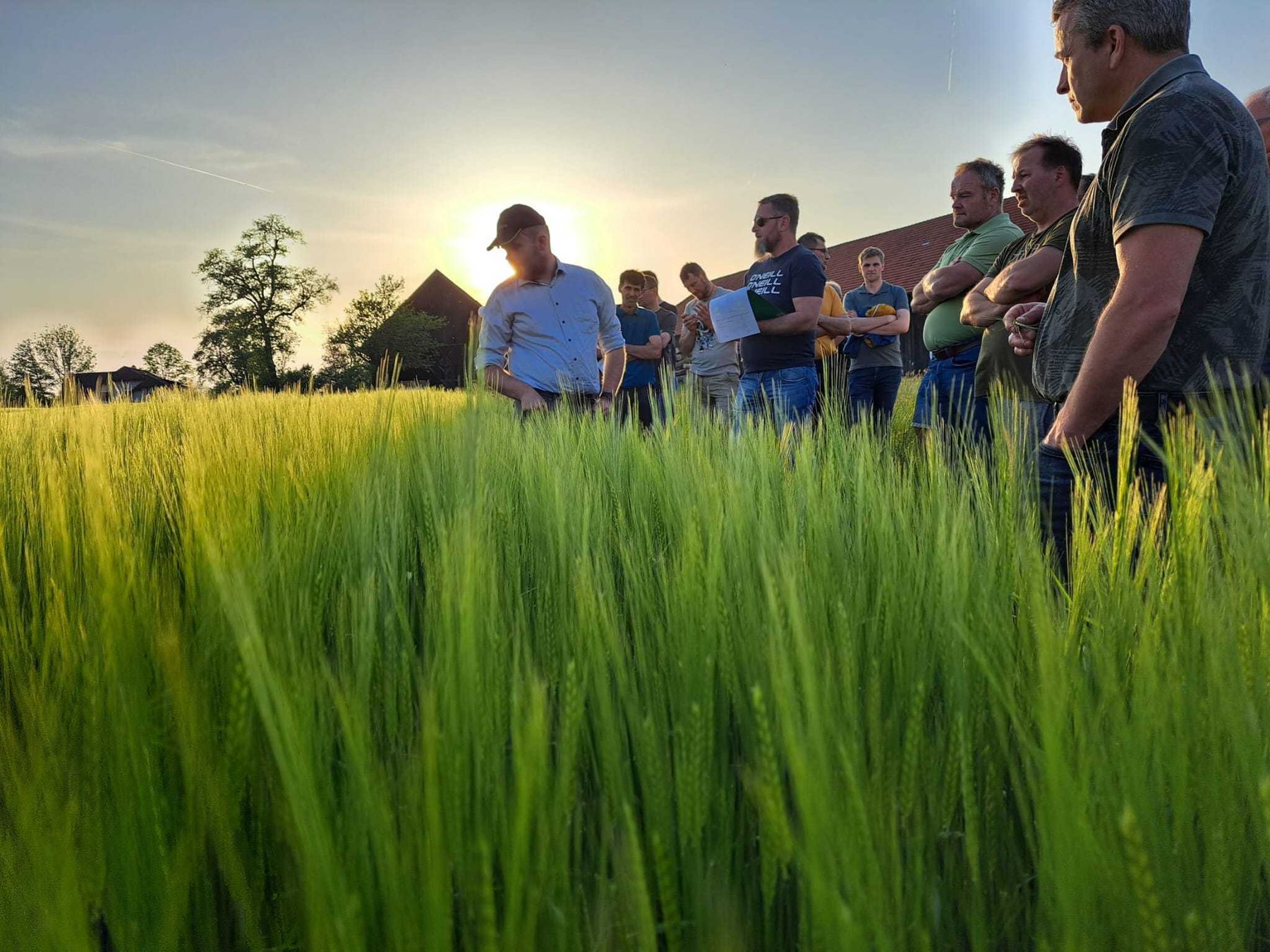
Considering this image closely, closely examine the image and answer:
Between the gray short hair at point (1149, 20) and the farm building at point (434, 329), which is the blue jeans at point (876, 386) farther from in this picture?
the farm building at point (434, 329)

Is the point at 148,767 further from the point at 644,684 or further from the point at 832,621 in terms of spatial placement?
the point at 832,621

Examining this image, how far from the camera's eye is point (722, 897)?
0.44 meters

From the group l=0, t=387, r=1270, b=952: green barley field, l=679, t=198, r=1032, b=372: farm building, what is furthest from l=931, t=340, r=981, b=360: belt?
l=679, t=198, r=1032, b=372: farm building

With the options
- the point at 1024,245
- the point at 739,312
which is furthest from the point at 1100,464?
the point at 739,312

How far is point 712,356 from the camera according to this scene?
6.00m

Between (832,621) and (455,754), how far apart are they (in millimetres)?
371

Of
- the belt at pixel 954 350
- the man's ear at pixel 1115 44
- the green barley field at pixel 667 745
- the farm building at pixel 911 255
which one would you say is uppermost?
→ the farm building at pixel 911 255

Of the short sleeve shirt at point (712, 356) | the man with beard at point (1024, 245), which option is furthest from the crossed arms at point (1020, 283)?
the short sleeve shirt at point (712, 356)

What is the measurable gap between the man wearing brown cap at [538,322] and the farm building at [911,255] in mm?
17773

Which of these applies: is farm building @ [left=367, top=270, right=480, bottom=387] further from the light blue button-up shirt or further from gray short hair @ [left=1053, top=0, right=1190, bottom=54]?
gray short hair @ [left=1053, top=0, right=1190, bottom=54]

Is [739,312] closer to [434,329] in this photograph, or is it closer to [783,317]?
[783,317]

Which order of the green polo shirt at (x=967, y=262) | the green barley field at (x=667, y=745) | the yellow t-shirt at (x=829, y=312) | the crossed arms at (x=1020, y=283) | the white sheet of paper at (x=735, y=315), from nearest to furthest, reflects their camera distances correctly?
1. the green barley field at (x=667, y=745)
2. the crossed arms at (x=1020, y=283)
3. the green polo shirt at (x=967, y=262)
4. the white sheet of paper at (x=735, y=315)
5. the yellow t-shirt at (x=829, y=312)

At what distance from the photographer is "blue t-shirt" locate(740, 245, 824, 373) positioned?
147 inches

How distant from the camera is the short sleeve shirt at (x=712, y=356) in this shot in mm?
5883
